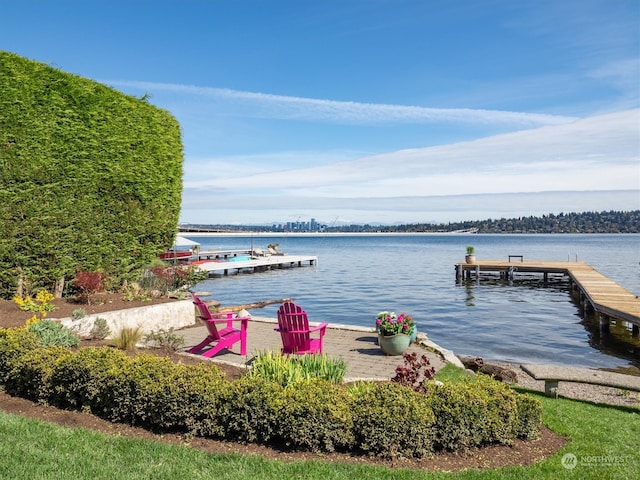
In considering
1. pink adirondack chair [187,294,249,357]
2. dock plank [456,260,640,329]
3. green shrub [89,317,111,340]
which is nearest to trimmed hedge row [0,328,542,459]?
pink adirondack chair [187,294,249,357]

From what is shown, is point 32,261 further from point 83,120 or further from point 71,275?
point 83,120

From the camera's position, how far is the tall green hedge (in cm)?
1000

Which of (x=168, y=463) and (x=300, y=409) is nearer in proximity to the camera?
(x=168, y=463)

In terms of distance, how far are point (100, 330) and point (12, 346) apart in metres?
2.73

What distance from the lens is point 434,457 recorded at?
448 cm

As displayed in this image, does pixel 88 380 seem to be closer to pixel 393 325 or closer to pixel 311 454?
pixel 311 454

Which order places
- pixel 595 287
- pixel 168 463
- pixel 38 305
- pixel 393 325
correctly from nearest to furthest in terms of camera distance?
pixel 168 463, pixel 393 325, pixel 38 305, pixel 595 287

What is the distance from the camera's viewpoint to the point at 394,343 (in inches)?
355

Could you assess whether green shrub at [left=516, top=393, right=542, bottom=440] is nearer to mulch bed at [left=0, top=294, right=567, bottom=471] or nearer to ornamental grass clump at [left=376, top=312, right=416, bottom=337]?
mulch bed at [left=0, top=294, right=567, bottom=471]

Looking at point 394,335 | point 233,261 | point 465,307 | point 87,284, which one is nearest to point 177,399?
point 394,335

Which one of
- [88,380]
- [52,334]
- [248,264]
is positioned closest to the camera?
[88,380]

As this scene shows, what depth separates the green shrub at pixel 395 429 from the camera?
4469 mm

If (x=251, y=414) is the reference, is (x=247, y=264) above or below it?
below

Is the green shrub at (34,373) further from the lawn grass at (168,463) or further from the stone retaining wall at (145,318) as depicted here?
the stone retaining wall at (145,318)
